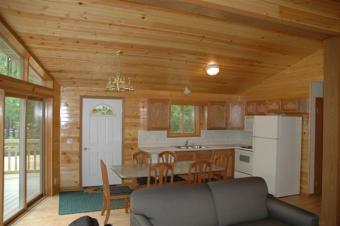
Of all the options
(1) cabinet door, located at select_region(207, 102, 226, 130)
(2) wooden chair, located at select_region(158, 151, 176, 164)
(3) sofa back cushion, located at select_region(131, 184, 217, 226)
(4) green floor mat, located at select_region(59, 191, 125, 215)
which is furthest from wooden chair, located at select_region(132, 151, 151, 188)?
(1) cabinet door, located at select_region(207, 102, 226, 130)

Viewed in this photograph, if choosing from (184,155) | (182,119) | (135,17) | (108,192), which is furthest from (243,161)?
(135,17)

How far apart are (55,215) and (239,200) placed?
290cm

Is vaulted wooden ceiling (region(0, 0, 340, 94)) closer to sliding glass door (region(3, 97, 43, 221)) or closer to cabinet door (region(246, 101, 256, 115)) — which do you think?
cabinet door (region(246, 101, 256, 115))

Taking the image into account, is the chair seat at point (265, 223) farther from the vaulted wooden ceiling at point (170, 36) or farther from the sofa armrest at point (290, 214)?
the vaulted wooden ceiling at point (170, 36)

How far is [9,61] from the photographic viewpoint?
3859 mm

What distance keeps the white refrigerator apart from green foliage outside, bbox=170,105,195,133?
185cm

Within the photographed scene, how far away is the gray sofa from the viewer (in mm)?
2697

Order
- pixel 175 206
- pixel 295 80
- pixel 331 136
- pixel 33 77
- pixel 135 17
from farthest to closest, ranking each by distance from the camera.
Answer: pixel 295 80 → pixel 33 77 → pixel 135 17 → pixel 331 136 → pixel 175 206

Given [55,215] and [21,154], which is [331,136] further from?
[21,154]

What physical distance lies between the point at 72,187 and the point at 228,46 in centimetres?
415

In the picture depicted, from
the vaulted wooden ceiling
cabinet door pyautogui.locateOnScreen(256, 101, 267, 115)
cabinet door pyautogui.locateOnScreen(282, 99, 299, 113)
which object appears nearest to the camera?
the vaulted wooden ceiling

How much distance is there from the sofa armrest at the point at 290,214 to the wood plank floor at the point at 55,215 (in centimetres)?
186

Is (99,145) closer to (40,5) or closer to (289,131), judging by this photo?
(40,5)

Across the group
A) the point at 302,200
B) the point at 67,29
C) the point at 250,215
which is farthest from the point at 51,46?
the point at 302,200
